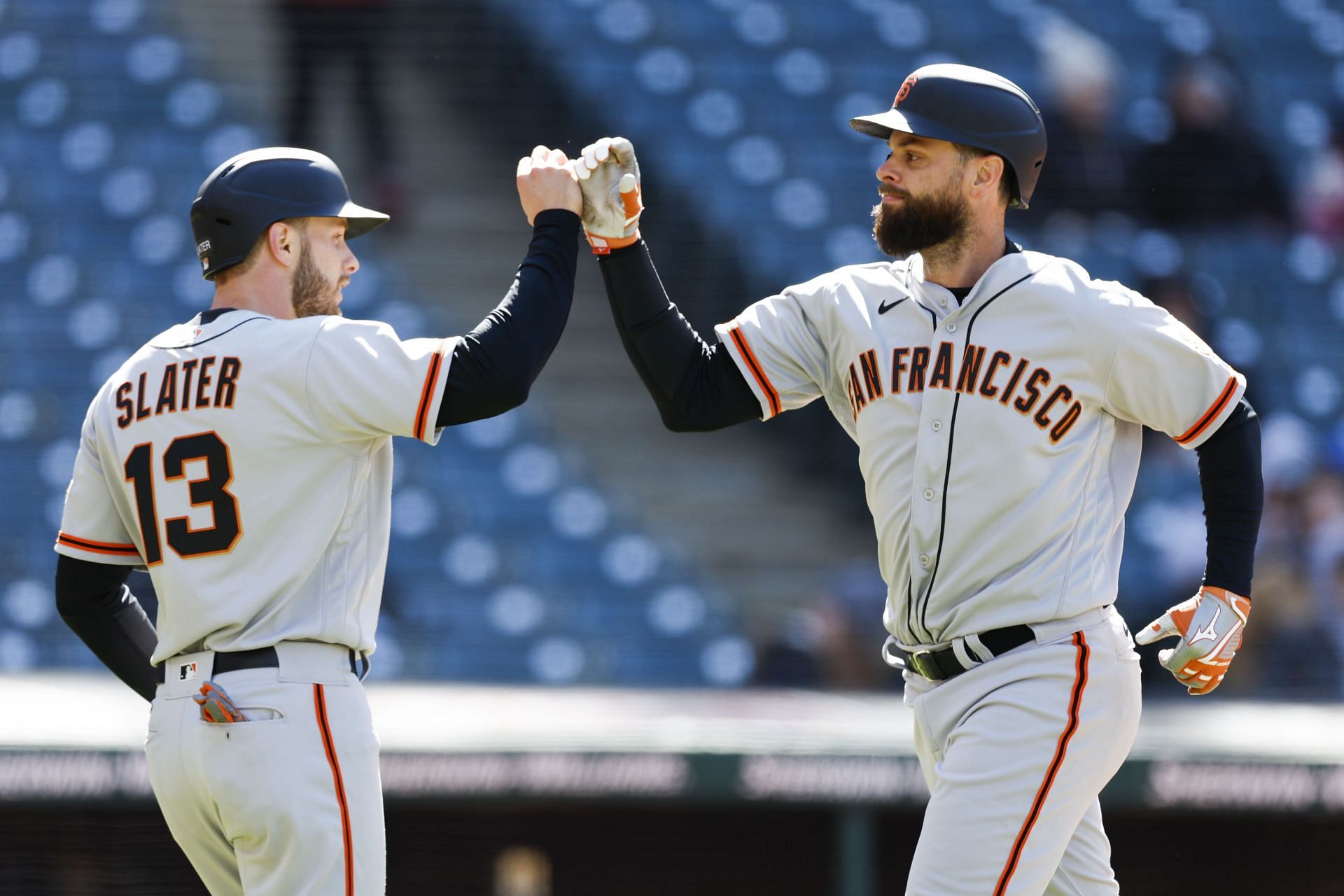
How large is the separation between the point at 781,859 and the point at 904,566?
2619mm

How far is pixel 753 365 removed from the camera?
2764 mm

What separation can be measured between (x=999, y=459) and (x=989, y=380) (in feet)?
0.43

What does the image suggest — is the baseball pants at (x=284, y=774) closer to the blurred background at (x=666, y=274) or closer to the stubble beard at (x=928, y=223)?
the stubble beard at (x=928, y=223)

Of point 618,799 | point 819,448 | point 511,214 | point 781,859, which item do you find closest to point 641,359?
point 618,799

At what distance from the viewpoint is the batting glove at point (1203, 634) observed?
252 cm

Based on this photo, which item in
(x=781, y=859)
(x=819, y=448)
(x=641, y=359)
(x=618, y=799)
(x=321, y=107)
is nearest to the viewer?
(x=641, y=359)

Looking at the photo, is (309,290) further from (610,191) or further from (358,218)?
(610,191)

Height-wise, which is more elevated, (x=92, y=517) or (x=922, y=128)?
(x=922, y=128)

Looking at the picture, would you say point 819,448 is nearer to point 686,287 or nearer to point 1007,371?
point 686,287

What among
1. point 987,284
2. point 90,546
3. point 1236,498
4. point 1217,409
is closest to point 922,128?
point 987,284

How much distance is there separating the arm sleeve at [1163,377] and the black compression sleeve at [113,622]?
1666 mm

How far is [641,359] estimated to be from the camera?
9.10ft

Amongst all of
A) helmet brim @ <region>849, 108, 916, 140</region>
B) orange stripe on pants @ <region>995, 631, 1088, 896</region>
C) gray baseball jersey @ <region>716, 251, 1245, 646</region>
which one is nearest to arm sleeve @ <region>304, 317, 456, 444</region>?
gray baseball jersey @ <region>716, 251, 1245, 646</region>

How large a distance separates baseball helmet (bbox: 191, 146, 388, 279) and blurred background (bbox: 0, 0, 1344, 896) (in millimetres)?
2649
